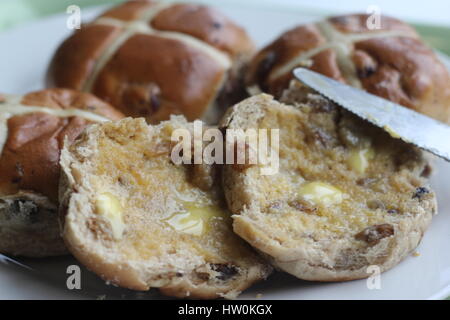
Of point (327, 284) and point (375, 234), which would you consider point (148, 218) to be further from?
point (375, 234)

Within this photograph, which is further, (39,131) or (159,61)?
(159,61)

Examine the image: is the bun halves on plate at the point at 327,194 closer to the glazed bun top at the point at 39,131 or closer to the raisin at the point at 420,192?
the raisin at the point at 420,192

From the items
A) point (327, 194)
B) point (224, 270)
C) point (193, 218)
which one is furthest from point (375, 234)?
point (193, 218)

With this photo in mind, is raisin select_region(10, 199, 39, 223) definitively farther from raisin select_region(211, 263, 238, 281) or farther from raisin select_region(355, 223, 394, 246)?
raisin select_region(355, 223, 394, 246)

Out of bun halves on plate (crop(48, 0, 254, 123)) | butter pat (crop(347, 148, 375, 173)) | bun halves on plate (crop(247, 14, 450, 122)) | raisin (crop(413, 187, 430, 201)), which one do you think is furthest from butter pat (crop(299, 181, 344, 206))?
bun halves on plate (crop(48, 0, 254, 123))

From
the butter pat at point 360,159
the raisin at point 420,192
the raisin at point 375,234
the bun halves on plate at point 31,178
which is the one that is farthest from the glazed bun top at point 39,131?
Answer: the raisin at point 420,192

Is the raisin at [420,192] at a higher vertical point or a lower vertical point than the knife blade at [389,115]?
lower

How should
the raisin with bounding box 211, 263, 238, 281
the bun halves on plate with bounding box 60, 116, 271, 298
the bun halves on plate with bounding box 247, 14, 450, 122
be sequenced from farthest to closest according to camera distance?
the bun halves on plate with bounding box 247, 14, 450, 122
the raisin with bounding box 211, 263, 238, 281
the bun halves on plate with bounding box 60, 116, 271, 298
